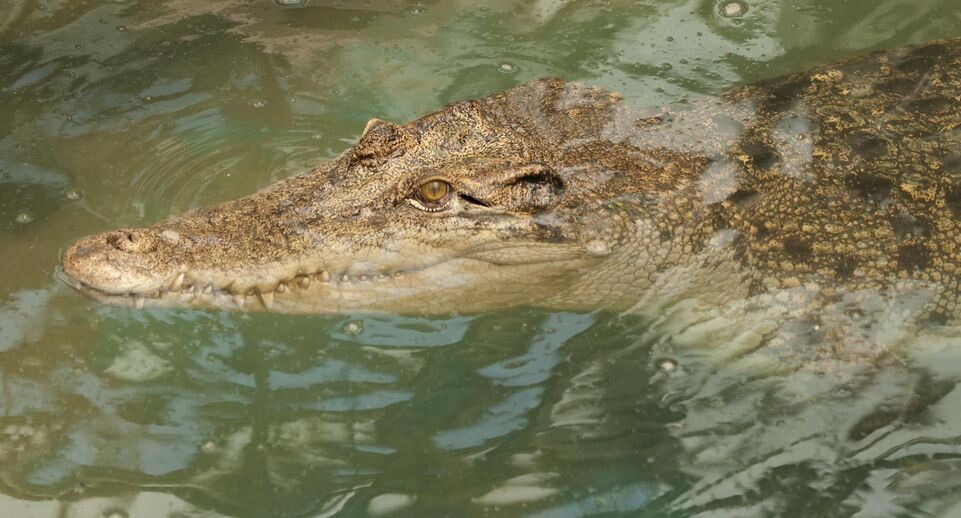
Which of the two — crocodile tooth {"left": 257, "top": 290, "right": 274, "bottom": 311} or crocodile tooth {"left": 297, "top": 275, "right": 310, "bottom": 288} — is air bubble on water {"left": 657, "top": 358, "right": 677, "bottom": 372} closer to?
crocodile tooth {"left": 297, "top": 275, "right": 310, "bottom": 288}

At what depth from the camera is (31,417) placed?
3.77 meters

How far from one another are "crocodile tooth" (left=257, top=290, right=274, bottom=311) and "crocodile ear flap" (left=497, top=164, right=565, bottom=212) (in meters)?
1.05

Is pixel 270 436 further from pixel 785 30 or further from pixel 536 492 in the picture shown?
pixel 785 30

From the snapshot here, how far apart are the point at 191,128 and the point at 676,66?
293 cm

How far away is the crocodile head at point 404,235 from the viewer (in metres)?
3.67

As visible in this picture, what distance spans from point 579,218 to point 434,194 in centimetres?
64

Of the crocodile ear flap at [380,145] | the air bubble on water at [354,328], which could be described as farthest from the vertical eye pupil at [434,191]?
the air bubble on water at [354,328]

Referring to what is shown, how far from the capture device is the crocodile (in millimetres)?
3754

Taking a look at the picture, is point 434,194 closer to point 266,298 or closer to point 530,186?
point 530,186

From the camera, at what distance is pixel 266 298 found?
3.74m

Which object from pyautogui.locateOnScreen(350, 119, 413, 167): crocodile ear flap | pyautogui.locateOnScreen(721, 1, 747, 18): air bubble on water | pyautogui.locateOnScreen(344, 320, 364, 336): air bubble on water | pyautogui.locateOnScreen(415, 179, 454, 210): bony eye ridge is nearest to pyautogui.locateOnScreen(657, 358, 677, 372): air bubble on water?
pyautogui.locateOnScreen(415, 179, 454, 210): bony eye ridge

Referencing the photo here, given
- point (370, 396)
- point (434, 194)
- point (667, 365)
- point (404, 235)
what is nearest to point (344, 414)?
point (370, 396)

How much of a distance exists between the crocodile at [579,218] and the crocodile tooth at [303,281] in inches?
0.6

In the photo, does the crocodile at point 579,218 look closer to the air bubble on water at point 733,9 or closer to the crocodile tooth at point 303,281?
the crocodile tooth at point 303,281
